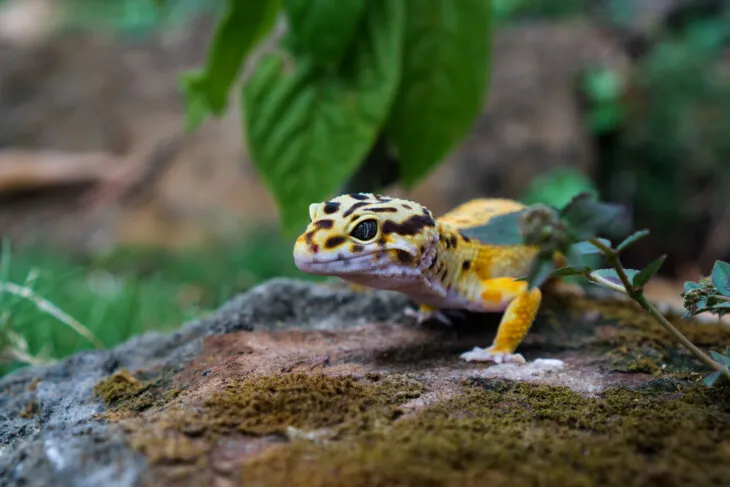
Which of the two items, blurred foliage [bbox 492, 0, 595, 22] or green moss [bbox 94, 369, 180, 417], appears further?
blurred foliage [bbox 492, 0, 595, 22]

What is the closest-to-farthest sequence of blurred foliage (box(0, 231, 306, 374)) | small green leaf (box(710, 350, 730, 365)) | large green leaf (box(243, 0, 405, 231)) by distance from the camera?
small green leaf (box(710, 350, 730, 365))
large green leaf (box(243, 0, 405, 231))
blurred foliage (box(0, 231, 306, 374))

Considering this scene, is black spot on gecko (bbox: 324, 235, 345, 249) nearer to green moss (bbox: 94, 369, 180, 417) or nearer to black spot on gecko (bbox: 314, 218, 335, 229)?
black spot on gecko (bbox: 314, 218, 335, 229)

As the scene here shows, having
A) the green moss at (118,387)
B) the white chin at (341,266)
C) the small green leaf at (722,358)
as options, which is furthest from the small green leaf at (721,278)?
the green moss at (118,387)

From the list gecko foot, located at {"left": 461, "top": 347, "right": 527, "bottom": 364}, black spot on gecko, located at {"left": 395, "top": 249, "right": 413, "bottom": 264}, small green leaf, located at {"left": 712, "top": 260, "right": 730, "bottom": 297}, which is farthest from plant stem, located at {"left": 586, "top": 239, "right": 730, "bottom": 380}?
black spot on gecko, located at {"left": 395, "top": 249, "right": 413, "bottom": 264}

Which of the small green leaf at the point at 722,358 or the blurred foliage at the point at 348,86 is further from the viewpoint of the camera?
the blurred foliage at the point at 348,86

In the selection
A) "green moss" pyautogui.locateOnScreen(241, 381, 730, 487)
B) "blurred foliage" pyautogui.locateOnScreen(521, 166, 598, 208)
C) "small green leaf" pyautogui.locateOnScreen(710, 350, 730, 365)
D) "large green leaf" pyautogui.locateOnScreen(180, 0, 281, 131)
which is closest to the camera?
"green moss" pyautogui.locateOnScreen(241, 381, 730, 487)

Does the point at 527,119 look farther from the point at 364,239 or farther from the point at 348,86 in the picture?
the point at 364,239

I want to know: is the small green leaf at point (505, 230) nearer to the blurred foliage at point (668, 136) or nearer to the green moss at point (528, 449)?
the green moss at point (528, 449)

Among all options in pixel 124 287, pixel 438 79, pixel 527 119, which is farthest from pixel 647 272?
pixel 527 119
